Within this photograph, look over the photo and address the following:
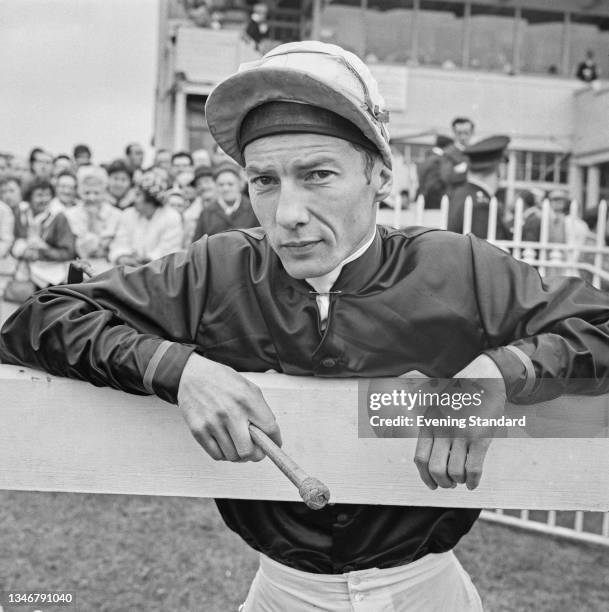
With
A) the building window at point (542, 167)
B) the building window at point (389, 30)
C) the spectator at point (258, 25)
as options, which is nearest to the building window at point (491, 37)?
the building window at point (389, 30)

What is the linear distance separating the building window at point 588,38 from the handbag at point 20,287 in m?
18.3

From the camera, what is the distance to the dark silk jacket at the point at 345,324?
66.1 inches

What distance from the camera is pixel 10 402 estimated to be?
Result: 5.45ft

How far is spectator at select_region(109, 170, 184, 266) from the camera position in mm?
6496

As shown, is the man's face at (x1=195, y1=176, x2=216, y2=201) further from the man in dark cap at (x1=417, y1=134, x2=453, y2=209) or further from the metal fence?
the metal fence

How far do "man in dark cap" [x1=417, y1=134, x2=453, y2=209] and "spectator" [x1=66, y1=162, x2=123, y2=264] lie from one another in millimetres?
2409

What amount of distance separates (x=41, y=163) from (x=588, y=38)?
17093 millimetres

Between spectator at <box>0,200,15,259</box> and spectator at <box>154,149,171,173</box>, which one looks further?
spectator at <box>154,149,171,173</box>

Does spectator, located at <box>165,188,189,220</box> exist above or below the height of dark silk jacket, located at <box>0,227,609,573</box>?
below

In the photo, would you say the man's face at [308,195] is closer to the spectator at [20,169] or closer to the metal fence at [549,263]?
the metal fence at [549,263]

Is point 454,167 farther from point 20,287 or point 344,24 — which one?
point 344,24

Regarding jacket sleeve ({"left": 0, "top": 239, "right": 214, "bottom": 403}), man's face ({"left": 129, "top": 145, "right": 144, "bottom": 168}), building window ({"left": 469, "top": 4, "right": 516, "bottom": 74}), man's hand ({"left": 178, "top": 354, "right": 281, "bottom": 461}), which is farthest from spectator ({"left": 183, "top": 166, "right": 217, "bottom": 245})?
building window ({"left": 469, "top": 4, "right": 516, "bottom": 74})

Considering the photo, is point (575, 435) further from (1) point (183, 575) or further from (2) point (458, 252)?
(1) point (183, 575)

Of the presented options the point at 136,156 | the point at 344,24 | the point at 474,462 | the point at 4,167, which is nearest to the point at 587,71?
the point at 344,24
